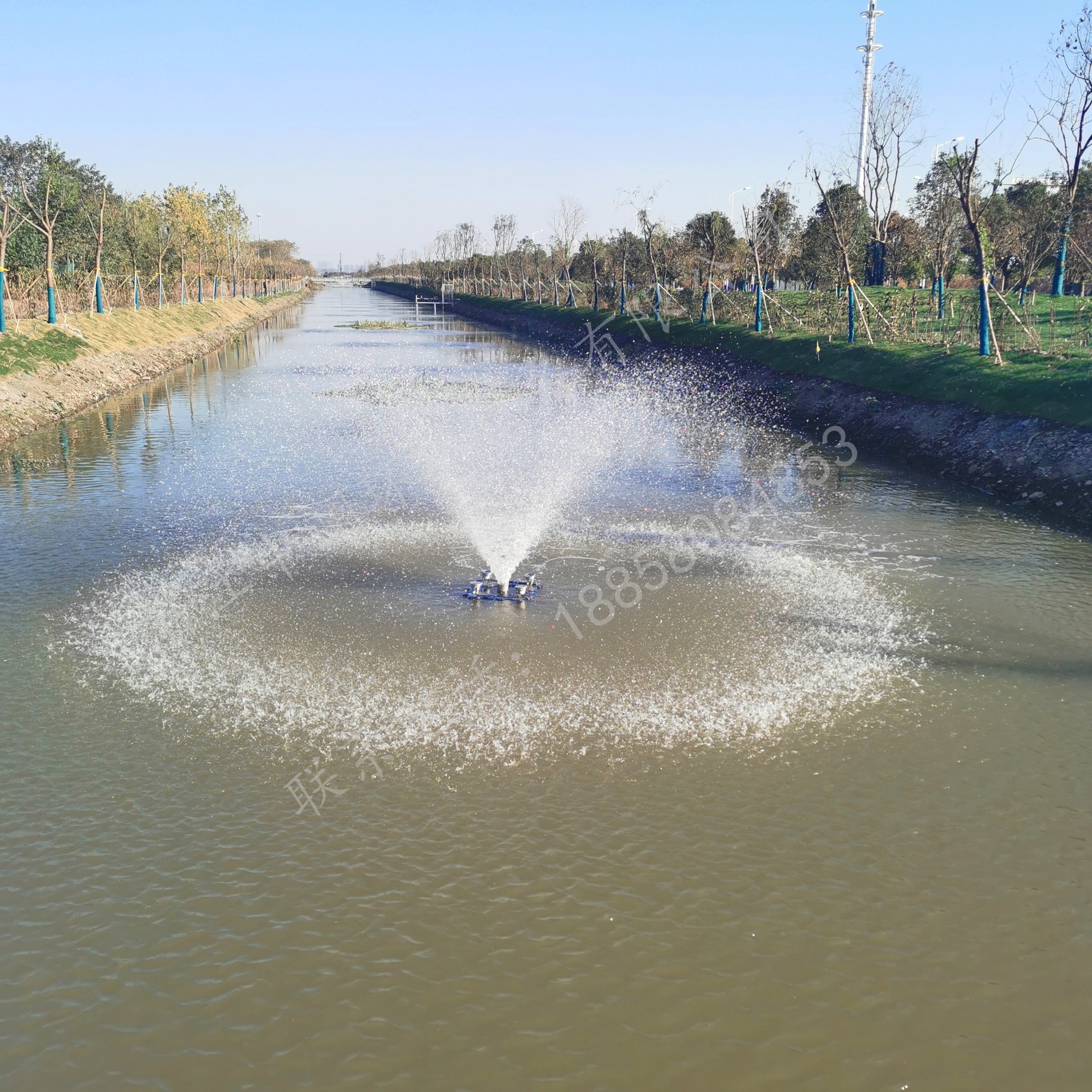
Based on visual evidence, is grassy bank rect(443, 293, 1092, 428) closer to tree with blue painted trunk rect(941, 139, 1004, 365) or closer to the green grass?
tree with blue painted trunk rect(941, 139, 1004, 365)

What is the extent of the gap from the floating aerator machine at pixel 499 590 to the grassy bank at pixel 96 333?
31.5 m

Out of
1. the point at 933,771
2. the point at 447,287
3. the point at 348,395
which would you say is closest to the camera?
the point at 933,771

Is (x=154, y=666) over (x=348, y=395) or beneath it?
beneath

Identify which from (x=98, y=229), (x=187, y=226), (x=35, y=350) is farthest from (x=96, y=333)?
(x=187, y=226)

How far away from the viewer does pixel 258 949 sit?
27.4 ft

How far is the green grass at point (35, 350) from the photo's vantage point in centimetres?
4050

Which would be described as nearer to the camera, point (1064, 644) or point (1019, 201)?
point (1064, 644)

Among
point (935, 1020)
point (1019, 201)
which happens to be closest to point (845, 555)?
point (935, 1020)

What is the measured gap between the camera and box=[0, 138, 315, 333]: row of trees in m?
51.1

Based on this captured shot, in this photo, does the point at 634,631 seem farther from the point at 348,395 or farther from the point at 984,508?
the point at 348,395

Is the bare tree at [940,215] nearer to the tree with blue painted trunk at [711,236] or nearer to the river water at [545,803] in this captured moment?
the tree with blue painted trunk at [711,236]

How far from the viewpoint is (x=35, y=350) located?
4369 cm

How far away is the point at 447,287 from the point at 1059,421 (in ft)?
508

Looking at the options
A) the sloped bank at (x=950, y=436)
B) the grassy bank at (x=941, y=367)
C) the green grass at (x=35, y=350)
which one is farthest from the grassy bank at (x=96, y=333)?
the grassy bank at (x=941, y=367)
